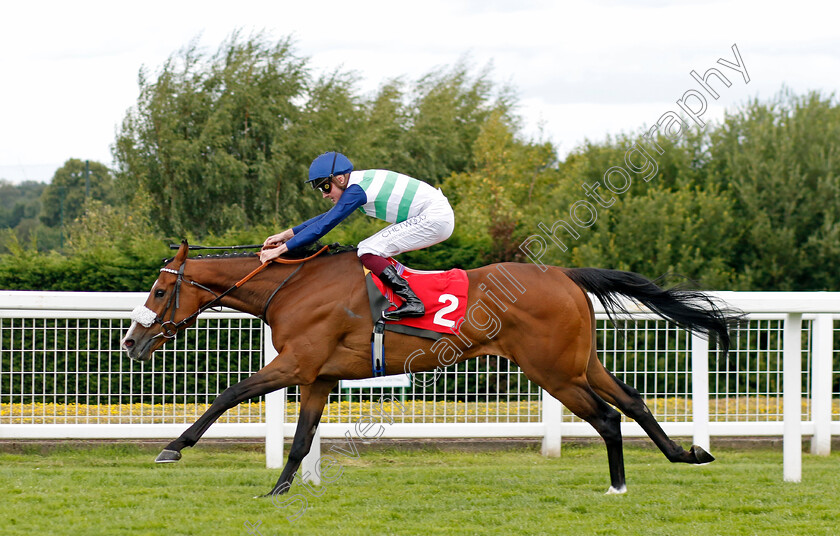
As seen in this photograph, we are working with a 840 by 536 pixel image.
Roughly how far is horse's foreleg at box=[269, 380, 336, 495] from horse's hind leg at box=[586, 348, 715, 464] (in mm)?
1538

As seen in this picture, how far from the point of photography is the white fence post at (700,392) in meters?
5.86

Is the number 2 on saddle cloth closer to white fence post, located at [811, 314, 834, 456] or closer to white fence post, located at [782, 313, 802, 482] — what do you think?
white fence post, located at [782, 313, 802, 482]

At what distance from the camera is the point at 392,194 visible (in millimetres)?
4598

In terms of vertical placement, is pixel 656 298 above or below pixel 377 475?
above

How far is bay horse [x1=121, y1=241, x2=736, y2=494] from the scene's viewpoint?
4.54 m

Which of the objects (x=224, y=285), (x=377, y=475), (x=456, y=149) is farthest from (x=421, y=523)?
(x=456, y=149)

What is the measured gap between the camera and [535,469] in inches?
217

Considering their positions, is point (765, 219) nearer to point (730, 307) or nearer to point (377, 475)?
point (730, 307)

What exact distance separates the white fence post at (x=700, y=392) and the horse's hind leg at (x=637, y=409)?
103cm

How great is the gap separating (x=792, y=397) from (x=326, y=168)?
2977 mm

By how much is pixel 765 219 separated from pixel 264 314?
7.49 m

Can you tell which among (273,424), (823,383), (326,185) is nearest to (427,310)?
(326,185)

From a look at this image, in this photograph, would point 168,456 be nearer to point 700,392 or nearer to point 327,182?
point 327,182

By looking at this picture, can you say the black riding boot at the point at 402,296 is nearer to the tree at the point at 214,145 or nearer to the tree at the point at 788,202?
the tree at the point at 788,202
